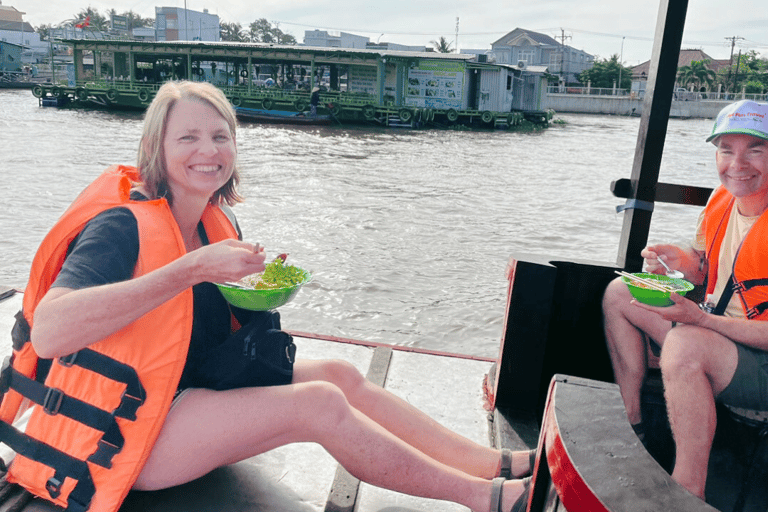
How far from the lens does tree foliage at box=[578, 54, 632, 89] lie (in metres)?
56.7

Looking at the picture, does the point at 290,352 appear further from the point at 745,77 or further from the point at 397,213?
the point at 745,77

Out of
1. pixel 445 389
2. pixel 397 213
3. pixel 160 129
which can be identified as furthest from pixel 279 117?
pixel 160 129

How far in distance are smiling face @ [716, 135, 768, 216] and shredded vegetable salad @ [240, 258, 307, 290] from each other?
1.37m

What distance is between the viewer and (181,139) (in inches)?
70.6

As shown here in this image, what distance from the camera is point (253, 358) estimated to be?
1819 millimetres

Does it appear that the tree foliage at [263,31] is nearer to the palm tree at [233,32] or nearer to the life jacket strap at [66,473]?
the palm tree at [233,32]

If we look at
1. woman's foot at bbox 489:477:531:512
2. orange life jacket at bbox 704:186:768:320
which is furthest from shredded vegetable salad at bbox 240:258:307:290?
orange life jacket at bbox 704:186:768:320

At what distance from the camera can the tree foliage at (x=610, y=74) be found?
56688 millimetres

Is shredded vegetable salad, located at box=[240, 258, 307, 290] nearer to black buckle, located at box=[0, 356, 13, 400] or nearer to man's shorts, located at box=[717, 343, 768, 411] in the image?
black buckle, located at box=[0, 356, 13, 400]

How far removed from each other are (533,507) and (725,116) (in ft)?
4.68

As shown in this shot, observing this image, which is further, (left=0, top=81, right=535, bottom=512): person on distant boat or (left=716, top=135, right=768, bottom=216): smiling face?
(left=716, top=135, right=768, bottom=216): smiling face

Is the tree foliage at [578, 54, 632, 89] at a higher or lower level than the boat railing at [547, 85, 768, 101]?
higher

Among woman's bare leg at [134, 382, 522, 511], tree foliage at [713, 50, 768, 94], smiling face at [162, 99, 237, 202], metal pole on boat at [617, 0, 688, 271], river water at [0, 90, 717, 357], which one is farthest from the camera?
tree foliage at [713, 50, 768, 94]

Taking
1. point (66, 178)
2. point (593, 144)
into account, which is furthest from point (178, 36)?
point (66, 178)
